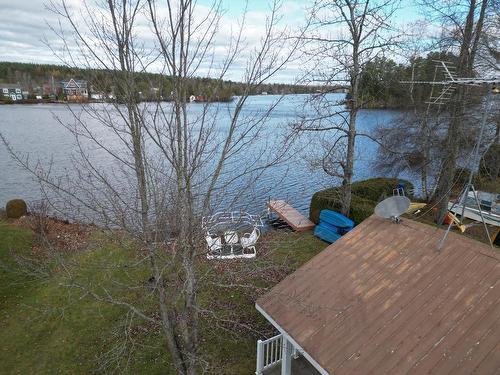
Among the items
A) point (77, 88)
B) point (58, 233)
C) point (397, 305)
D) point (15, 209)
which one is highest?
point (77, 88)

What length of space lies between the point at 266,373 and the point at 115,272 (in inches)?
335

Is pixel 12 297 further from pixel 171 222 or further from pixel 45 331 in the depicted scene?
pixel 171 222

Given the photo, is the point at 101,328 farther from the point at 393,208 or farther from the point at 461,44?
the point at 461,44

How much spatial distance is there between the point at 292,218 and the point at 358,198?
12.3ft

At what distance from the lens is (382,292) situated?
6074mm

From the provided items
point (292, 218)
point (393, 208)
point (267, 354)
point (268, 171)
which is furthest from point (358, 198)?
point (267, 354)

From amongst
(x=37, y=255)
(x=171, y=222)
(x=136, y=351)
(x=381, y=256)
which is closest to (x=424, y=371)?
(x=381, y=256)

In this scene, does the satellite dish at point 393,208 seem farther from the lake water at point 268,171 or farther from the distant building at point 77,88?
the lake water at point 268,171

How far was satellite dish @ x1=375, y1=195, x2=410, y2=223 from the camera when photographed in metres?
7.45

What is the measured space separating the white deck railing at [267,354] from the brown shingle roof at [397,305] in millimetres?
1617

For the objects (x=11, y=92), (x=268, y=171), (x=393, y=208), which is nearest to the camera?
(x=393, y=208)

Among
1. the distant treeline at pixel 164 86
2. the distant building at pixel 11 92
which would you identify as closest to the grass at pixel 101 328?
the distant treeline at pixel 164 86

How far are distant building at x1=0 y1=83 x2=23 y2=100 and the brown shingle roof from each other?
11026 centimetres

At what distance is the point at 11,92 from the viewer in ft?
312
